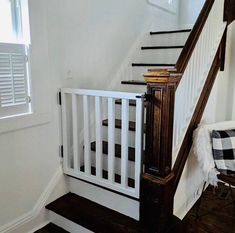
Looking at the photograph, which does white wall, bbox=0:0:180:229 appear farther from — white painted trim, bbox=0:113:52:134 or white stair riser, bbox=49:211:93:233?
white stair riser, bbox=49:211:93:233

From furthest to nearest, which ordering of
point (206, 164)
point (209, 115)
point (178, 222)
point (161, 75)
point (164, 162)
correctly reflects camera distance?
point (209, 115), point (206, 164), point (178, 222), point (164, 162), point (161, 75)

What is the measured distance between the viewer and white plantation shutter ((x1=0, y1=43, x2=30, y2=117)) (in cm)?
175

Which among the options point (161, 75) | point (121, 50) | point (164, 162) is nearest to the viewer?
point (161, 75)

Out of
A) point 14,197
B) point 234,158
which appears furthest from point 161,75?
point 14,197

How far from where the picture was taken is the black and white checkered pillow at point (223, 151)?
6.87 ft

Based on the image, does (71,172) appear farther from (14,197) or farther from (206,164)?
(206,164)

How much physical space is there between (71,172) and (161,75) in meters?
1.21

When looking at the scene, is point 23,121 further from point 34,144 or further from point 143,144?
point 143,144

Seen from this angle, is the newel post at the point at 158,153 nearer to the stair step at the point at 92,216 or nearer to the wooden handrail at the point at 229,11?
the stair step at the point at 92,216

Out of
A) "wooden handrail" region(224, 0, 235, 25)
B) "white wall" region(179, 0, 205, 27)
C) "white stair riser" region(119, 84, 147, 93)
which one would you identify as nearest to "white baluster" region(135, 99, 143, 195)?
"white stair riser" region(119, 84, 147, 93)

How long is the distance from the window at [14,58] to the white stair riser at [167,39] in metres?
1.97

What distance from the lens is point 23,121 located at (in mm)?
1907

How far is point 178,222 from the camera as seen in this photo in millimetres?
1895

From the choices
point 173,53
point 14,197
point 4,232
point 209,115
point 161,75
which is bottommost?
point 4,232
